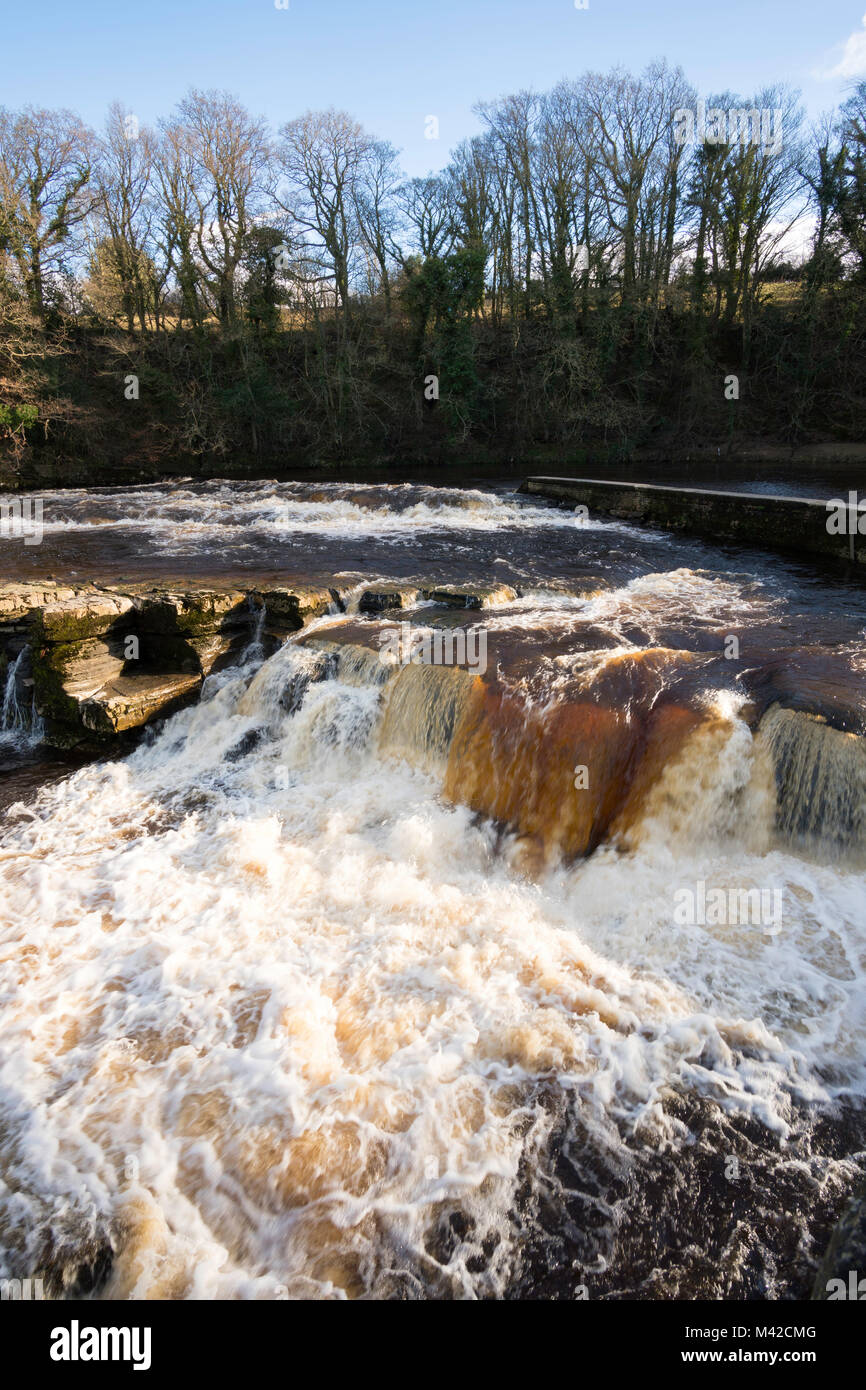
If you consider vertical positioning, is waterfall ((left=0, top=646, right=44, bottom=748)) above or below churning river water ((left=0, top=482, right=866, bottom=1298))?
above

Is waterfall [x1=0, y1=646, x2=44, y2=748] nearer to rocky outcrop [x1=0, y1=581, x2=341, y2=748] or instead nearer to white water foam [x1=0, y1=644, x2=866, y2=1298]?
rocky outcrop [x1=0, y1=581, x2=341, y2=748]

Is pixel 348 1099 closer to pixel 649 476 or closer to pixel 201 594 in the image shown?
pixel 201 594

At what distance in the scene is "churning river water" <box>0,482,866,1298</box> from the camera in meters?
2.83

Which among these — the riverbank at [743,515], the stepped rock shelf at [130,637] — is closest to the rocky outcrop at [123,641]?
the stepped rock shelf at [130,637]

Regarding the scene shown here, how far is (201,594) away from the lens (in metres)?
7.82

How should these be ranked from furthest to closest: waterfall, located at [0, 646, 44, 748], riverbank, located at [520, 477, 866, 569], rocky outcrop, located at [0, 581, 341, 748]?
1. riverbank, located at [520, 477, 866, 569]
2. waterfall, located at [0, 646, 44, 748]
3. rocky outcrop, located at [0, 581, 341, 748]

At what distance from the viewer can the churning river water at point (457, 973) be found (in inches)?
111

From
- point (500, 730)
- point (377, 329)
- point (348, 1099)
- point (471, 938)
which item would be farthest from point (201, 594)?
point (377, 329)

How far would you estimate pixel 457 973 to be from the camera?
13.4ft

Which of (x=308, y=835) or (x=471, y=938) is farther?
(x=308, y=835)

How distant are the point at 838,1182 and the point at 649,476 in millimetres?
18439

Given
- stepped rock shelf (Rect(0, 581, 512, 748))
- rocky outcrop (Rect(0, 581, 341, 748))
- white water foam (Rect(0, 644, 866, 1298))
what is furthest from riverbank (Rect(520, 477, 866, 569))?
rocky outcrop (Rect(0, 581, 341, 748))

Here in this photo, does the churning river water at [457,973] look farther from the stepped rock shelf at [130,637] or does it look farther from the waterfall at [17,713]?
the stepped rock shelf at [130,637]

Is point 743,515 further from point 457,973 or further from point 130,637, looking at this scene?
point 457,973
